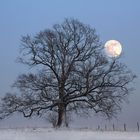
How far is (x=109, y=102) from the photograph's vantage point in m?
41.5

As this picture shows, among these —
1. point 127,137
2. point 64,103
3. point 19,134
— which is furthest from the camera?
point 64,103

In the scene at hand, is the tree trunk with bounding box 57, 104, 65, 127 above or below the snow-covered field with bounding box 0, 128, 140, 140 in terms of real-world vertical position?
above

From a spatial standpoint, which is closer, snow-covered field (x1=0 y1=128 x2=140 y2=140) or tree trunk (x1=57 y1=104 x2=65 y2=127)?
snow-covered field (x1=0 y1=128 x2=140 y2=140)

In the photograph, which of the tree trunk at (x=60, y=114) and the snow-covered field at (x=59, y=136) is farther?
the tree trunk at (x=60, y=114)

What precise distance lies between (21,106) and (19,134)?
13951 mm

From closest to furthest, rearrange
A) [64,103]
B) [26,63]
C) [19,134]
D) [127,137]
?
1. [19,134]
2. [127,137]
3. [64,103]
4. [26,63]

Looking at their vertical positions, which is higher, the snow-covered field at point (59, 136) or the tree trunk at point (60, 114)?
the tree trunk at point (60, 114)

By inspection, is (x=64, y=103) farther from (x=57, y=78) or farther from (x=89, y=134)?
(x=89, y=134)

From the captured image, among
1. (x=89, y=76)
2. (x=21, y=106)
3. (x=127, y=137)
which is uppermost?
(x=89, y=76)

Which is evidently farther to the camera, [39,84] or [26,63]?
[26,63]

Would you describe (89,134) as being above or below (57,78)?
below

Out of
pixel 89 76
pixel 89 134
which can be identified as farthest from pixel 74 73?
pixel 89 134

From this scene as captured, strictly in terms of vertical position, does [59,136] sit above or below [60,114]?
below

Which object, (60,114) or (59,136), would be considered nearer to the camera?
(59,136)
